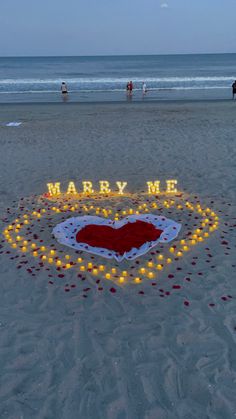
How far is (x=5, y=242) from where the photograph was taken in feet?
A: 24.4

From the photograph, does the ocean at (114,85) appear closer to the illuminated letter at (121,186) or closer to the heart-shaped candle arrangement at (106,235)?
the illuminated letter at (121,186)

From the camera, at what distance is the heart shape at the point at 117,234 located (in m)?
6.84

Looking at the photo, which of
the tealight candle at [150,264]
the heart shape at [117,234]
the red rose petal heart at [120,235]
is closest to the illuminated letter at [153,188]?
the heart shape at [117,234]

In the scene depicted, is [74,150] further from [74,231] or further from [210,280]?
[210,280]

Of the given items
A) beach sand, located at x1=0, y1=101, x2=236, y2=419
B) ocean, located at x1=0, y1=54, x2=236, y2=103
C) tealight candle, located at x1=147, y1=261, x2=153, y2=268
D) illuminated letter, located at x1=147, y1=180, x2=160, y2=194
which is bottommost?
beach sand, located at x1=0, y1=101, x2=236, y2=419

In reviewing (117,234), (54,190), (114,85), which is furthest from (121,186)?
(114,85)

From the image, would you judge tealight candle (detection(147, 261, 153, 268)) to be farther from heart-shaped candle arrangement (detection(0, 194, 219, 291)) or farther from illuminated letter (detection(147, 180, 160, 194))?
illuminated letter (detection(147, 180, 160, 194))

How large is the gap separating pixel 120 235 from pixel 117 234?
0.08m

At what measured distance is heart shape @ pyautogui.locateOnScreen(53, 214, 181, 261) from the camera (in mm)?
6836

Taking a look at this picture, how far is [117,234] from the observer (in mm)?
7160

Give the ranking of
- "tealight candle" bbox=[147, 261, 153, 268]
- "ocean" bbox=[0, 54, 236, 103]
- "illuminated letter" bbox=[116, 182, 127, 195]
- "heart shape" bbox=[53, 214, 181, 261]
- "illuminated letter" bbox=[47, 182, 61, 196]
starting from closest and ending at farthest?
"tealight candle" bbox=[147, 261, 153, 268] → "heart shape" bbox=[53, 214, 181, 261] → "illuminated letter" bbox=[116, 182, 127, 195] → "illuminated letter" bbox=[47, 182, 61, 196] → "ocean" bbox=[0, 54, 236, 103]

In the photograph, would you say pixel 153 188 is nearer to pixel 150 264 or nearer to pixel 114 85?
pixel 150 264

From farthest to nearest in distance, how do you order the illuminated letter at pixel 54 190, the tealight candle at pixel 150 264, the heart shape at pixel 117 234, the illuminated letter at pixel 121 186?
the illuminated letter at pixel 54 190 → the illuminated letter at pixel 121 186 → the heart shape at pixel 117 234 → the tealight candle at pixel 150 264

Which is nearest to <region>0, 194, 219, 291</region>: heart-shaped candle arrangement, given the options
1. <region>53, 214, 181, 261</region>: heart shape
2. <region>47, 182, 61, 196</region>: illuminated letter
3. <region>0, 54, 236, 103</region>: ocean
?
<region>53, 214, 181, 261</region>: heart shape
